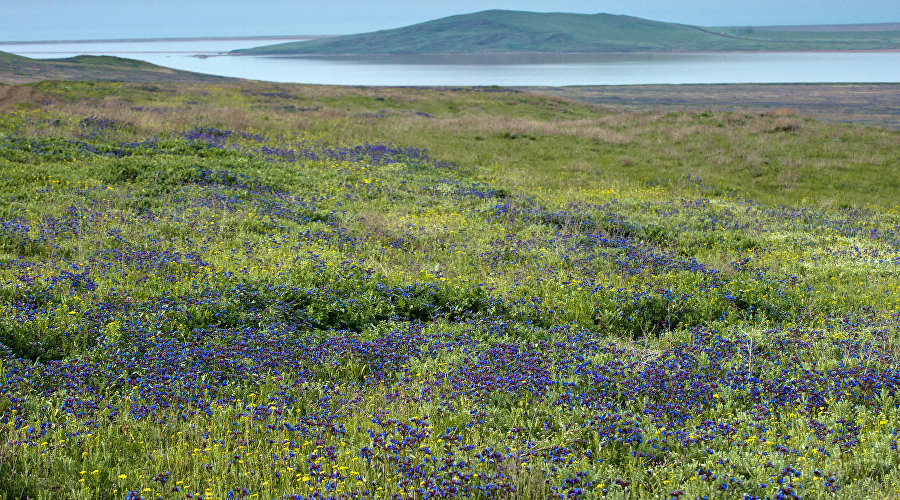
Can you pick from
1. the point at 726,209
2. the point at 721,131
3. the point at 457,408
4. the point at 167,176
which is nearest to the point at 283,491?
the point at 457,408

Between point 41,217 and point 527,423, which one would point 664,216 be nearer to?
point 527,423

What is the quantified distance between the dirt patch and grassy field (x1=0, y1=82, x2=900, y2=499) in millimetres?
12532

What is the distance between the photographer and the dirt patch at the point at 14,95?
86.4 ft

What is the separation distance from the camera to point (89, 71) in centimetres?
8381

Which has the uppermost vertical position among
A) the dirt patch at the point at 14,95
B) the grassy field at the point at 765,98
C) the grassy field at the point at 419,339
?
the grassy field at the point at 765,98

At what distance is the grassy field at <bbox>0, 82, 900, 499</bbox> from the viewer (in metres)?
4.21

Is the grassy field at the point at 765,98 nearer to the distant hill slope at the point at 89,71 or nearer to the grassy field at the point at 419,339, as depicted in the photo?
the distant hill slope at the point at 89,71

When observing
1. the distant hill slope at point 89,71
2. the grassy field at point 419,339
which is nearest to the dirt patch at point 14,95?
the grassy field at point 419,339

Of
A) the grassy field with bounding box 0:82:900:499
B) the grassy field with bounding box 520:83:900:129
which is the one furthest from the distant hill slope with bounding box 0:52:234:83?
the grassy field with bounding box 0:82:900:499

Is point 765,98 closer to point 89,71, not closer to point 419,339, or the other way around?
point 419,339

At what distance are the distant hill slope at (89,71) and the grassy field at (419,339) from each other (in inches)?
2637

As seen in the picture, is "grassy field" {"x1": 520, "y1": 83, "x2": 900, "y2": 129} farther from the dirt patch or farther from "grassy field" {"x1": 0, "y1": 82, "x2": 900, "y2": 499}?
"grassy field" {"x1": 0, "y1": 82, "x2": 900, "y2": 499}

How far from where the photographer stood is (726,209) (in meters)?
17.3

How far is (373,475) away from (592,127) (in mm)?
33407
